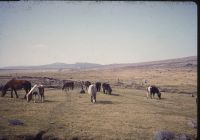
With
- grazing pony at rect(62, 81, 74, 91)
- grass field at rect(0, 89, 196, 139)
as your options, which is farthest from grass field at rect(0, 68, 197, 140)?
grazing pony at rect(62, 81, 74, 91)

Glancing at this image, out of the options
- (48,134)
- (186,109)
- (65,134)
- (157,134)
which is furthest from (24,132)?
(186,109)

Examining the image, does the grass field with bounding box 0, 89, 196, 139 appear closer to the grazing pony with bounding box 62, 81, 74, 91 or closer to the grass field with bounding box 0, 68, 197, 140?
the grass field with bounding box 0, 68, 197, 140

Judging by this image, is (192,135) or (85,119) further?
(85,119)

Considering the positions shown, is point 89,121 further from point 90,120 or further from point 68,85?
point 68,85

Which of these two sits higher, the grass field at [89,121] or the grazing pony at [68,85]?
the grazing pony at [68,85]

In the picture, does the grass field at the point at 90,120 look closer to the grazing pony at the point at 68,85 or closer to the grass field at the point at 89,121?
the grass field at the point at 89,121

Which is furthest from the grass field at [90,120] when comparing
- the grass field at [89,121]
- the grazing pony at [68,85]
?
the grazing pony at [68,85]

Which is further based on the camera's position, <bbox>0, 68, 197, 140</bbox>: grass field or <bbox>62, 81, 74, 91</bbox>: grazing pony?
<bbox>62, 81, 74, 91</bbox>: grazing pony

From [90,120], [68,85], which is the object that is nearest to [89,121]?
[90,120]

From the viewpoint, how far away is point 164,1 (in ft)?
25.0

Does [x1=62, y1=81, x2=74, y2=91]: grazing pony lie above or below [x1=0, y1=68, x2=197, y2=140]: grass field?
above

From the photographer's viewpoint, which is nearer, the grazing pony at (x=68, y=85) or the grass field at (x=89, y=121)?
the grass field at (x=89, y=121)

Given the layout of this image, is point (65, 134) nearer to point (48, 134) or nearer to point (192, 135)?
point (48, 134)

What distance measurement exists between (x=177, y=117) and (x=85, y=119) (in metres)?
6.07
